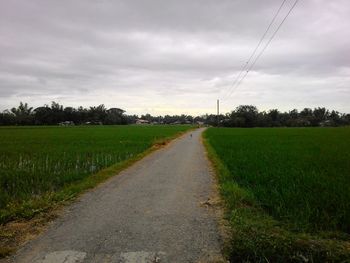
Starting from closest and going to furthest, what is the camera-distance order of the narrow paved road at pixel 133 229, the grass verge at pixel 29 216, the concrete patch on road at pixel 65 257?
the concrete patch on road at pixel 65 257 → the narrow paved road at pixel 133 229 → the grass verge at pixel 29 216

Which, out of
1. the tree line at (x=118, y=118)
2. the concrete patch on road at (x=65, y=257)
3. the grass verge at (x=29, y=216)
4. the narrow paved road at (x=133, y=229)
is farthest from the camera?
the tree line at (x=118, y=118)

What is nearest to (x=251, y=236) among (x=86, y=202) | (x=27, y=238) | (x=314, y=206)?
(x=314, y=206)

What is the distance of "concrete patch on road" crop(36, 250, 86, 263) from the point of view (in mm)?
4555

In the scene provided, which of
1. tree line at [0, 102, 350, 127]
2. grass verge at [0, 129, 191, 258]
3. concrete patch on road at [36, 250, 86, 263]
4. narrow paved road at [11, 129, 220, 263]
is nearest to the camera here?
concrete patch on road at [36, 250, 86, 263]

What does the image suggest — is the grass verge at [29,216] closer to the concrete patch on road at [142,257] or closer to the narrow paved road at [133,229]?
the narrow paved road at [133,229]

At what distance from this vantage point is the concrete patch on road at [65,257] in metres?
4.55

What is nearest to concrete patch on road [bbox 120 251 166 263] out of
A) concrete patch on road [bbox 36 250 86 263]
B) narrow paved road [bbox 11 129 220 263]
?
narrow paved road [bbox 11 129 220 263]

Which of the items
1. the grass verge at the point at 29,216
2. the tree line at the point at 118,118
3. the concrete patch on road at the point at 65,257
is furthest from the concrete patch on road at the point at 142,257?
the tree line at the point at 118,118

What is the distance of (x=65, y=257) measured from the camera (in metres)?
4.67

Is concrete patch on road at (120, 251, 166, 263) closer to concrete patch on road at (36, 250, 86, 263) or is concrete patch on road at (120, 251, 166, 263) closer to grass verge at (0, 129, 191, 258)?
concrete patch on road at (36, 250, 86, 263)

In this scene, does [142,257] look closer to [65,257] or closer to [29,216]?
[65,257]

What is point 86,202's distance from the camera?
785cm

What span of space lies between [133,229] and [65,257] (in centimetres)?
135

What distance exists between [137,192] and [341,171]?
647 centimetres
